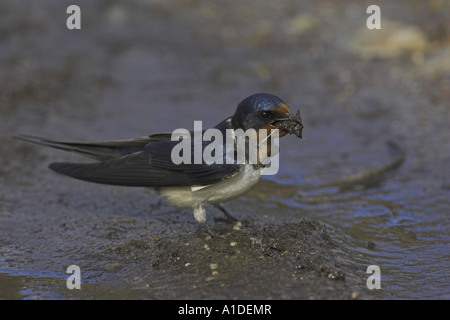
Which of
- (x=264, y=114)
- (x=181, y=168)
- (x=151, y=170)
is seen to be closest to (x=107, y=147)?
Result: (x=151, y=170)

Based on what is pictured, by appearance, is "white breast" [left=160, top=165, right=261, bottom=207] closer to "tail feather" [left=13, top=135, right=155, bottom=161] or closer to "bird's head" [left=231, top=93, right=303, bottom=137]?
"bird's head" [left=231, top=93, right=303, bottom=137]

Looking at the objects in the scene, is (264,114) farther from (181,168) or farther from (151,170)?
(151,170)

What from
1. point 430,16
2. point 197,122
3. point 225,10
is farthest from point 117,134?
point 430,16

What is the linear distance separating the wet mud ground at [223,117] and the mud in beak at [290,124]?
1.99 feet

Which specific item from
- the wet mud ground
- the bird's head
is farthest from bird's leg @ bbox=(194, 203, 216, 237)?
the bird's head

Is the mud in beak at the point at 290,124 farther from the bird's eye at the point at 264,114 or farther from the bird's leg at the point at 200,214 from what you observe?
the bird's leg at the point at 200,214

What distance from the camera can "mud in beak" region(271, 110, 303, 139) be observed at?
4.04 meters

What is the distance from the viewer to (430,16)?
28.7 feet

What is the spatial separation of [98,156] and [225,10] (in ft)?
19.1

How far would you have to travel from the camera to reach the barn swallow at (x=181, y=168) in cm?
408

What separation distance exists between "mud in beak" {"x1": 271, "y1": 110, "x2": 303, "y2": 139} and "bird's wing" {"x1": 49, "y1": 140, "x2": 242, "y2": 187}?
355mm

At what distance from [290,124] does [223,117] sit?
9.78 ft

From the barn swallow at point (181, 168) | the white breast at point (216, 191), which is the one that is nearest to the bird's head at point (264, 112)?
the barn swallow at point (181, 168)
